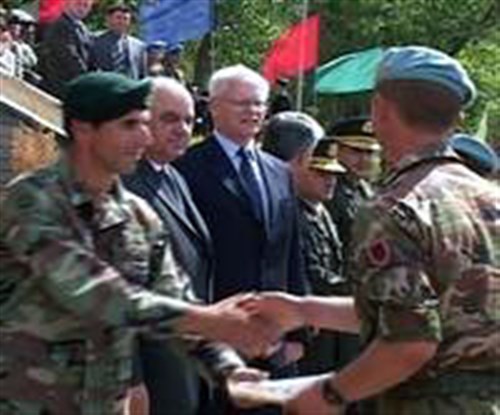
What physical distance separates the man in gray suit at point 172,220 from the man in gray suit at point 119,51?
304 inches

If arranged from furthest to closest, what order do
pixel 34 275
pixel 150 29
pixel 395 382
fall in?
pixel 150 29 → pixel 34 275 → pixel 395 382

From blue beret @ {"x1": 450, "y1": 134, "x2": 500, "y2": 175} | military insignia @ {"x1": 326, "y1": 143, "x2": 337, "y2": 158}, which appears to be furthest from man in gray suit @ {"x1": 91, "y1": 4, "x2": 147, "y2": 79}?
blue beret @ {"x1": 450, "y1": 134, "x2": 500, "y2": 175}

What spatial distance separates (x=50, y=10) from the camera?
15672 mm

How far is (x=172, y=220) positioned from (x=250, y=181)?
74cm

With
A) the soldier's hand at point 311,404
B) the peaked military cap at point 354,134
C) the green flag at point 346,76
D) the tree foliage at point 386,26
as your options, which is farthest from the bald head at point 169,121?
the tree foliage at point 386,26

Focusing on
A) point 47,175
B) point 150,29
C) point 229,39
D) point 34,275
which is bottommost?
point 34,275

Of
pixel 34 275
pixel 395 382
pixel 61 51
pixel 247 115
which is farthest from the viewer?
pixel 61 51

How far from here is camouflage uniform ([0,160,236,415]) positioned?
440cm

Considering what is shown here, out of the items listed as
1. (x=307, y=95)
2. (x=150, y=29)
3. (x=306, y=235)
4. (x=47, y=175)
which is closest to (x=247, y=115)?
(x=306, y=235)

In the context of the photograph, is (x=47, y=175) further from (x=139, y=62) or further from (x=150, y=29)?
(x=139, y=62)

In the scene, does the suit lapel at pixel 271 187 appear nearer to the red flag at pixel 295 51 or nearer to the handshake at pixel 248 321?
the handshake at pixel 248 321

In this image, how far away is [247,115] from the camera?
276 inches

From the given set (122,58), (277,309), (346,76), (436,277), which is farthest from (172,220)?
(346,76)

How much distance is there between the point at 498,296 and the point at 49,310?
1.31 metres
